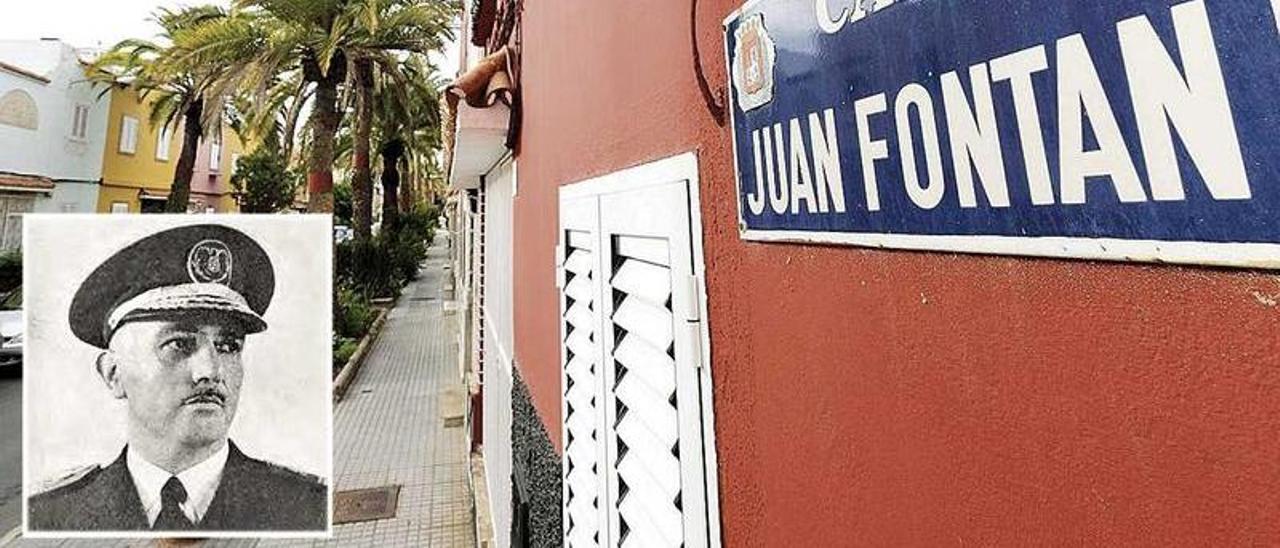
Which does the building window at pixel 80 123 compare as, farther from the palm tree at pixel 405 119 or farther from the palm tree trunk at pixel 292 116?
the palm tree trunk at pixel 292 116

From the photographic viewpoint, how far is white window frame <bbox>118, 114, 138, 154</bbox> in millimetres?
25281

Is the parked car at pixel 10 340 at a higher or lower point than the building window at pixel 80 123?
lower

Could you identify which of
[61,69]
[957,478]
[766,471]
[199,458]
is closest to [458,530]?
[199,458]

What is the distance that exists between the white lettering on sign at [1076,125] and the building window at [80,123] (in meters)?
29.5

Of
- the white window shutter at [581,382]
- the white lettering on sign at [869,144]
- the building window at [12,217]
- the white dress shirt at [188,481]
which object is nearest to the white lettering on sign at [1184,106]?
the white lettering on sign at [869,144]

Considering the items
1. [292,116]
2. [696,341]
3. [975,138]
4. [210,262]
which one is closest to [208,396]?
[210,262]

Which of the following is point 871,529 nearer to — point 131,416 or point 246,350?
point 246,350

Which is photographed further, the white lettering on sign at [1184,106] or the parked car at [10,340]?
the parked car at [10,340]

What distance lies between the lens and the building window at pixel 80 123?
23109 millimetres

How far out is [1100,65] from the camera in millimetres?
509

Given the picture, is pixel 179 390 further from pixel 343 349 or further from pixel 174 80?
pixel 174 80

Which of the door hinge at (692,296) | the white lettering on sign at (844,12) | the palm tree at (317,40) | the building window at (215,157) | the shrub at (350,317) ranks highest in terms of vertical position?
the building window at (215,157)

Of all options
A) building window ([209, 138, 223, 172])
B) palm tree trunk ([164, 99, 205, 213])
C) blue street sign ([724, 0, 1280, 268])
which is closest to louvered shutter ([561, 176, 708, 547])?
blue street sign ([724, 0, 1280, 268])

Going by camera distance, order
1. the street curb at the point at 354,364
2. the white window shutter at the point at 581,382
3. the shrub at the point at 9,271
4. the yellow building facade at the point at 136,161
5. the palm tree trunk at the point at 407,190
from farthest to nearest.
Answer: the palm tree trunk at the point at 407,190
the yellow building facade at the point at 136,161
the shrub at the point at 9,271
the street curb at the point at 354,364
the white window shutter at the point at 581,382
